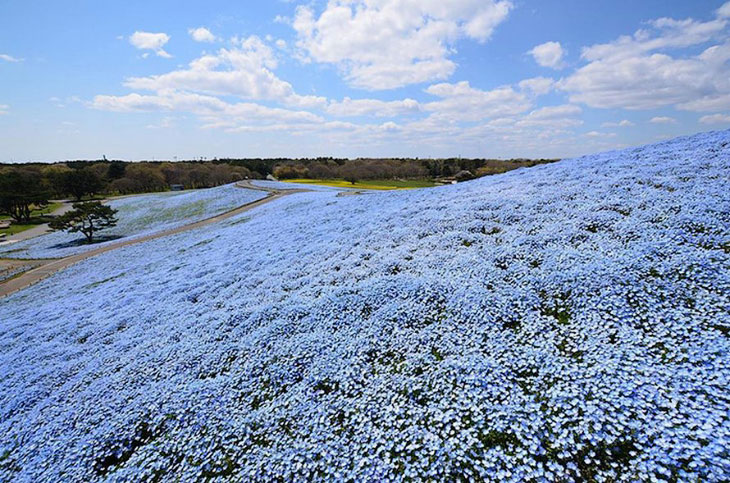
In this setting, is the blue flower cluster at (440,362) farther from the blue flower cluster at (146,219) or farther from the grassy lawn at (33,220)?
the grassy lawn at (33,220)

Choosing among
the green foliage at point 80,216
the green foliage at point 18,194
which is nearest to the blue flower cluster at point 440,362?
the green foliage at point 80,216

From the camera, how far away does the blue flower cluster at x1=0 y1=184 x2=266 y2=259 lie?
4156 centimetres

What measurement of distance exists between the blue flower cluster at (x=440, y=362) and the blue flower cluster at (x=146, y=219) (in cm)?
3551

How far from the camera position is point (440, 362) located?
6828 mm

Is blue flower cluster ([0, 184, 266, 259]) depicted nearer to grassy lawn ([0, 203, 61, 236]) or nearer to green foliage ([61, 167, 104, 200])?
grassy lawn ([0, 203, 61, 236])

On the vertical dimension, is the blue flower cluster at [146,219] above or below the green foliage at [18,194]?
below

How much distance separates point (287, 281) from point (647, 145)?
76.3 feet

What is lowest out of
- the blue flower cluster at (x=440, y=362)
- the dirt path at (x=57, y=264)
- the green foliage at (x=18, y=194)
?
the dirt path at (x=57, y=264)

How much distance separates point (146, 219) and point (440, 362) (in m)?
63.6

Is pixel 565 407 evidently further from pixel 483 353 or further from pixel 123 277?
pixel 123 277

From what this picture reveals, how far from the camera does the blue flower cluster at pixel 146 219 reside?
136ft

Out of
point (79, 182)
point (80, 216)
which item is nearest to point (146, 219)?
point (80, 216)

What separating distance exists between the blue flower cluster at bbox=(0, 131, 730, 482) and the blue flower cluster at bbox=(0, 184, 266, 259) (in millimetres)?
35510

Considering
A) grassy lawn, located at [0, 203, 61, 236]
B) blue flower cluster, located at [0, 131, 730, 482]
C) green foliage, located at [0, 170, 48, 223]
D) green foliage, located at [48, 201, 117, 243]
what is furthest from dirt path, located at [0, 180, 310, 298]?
green foliage, located at [0, 170, 48, 223]
